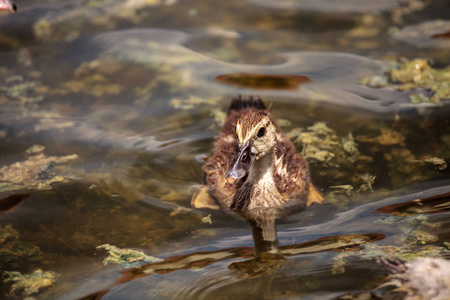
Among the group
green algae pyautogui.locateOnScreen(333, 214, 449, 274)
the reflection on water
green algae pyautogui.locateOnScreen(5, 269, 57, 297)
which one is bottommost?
green algae pyautogui.locateOnScreen(333, 214, 449, 274)

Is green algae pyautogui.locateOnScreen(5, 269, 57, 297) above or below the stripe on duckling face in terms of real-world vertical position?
below

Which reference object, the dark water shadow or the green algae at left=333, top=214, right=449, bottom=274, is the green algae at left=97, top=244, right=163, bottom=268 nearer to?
the dark water shadow

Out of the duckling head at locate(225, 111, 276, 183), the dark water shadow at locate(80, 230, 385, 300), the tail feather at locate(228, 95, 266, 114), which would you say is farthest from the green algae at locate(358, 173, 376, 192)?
the tail feather at locate(228, 95, 266, 114)

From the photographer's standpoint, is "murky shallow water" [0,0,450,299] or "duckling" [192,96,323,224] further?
"duckling" [192,96,323,224]

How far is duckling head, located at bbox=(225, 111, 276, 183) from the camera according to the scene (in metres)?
5.15

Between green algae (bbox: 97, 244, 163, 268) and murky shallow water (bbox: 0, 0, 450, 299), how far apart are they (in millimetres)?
61

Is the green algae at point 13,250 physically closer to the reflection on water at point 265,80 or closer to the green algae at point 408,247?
the green algae at point 408,247

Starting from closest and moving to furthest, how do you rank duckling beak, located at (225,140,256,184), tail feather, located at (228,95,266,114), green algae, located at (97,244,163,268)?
green algae, located at (97,244,163,268), duckling beak, located at (225,140,256,184), tail feather, located at (228,95,266,114)

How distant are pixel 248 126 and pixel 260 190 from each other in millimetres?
753

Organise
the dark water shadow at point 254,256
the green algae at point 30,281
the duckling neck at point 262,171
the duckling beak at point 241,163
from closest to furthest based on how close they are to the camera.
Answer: the green algae at point 30,281
the dark water shadow at point 254,256
the duckling beak at point 241,163
the duckling neck at point 262,171

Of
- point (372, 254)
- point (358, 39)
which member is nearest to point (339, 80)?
point (358, 39)

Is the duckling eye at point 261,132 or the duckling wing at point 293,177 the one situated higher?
the duckling eye at point 261,132

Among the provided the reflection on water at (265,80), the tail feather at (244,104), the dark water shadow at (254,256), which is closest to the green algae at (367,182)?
the dark water shadow at (254,256)

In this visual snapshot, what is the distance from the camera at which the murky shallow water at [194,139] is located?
4.63 metres
